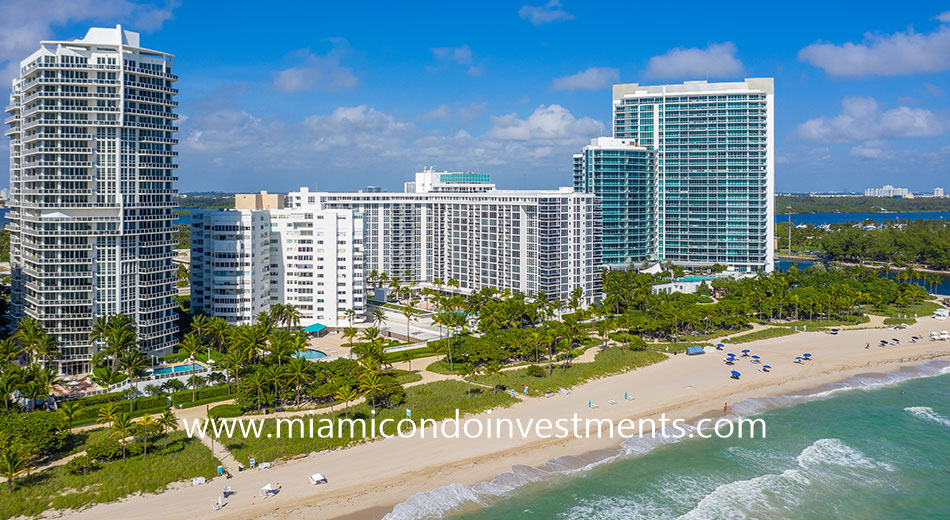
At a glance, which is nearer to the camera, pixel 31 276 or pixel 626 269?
pixel 31 276

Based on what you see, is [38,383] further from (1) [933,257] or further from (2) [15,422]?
(1) [933,257]

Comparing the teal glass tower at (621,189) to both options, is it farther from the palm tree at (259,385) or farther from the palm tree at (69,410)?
the palm tree at (69,410)

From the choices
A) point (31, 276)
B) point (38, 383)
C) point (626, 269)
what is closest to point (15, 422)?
point (38, 383)

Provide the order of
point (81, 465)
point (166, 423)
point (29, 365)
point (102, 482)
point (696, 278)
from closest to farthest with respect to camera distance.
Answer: point (102, 482) < point (81, 465) < point (166, 423) < point (29, 365) < point (696, 278)

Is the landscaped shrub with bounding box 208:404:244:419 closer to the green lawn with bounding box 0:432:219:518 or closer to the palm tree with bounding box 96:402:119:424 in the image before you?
the green lawn with bounding box 0:432:219:518

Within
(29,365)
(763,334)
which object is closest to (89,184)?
(29,365)

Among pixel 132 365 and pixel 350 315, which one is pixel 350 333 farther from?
pixel 132 365

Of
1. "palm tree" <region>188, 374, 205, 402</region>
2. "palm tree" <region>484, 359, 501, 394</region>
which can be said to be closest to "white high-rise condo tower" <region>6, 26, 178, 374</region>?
"palm tree" <region>188, 374, 205, 402</region>
